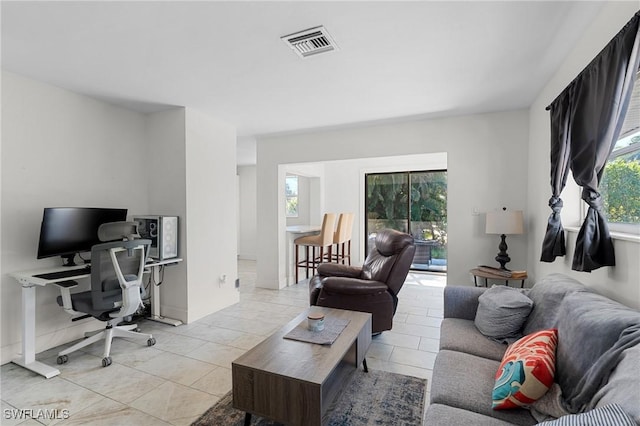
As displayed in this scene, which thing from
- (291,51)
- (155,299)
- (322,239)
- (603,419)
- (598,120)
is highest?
(291,51)

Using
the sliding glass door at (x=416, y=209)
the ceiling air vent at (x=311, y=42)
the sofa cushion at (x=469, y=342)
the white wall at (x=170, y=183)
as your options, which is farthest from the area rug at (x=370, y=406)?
the sliding glass door at (x=416, y=209)

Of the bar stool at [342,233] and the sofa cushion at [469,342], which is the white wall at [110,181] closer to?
the bar stool at [342,233]

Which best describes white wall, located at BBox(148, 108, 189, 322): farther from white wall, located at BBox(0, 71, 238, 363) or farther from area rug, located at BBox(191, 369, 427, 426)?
area rug, located at BBox(191, 369, 427, 426)

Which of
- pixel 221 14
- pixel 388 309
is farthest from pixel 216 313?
pixel 221 14

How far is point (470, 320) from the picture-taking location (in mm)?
2234

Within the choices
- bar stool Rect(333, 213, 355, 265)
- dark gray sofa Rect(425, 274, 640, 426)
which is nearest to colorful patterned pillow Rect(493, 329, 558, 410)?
dark gray sofa Rect(425, 274, 640, 426)

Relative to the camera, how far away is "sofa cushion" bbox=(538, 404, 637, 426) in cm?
78

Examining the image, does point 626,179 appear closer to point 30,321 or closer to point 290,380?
point 290,380

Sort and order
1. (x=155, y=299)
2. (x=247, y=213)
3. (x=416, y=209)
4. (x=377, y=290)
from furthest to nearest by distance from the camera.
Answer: (x=247, y=213)
(x=416, y=209)
(x=155, y=299)
(x=377, y=290)

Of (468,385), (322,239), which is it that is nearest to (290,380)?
(468,385)

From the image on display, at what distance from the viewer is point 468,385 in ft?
4.67

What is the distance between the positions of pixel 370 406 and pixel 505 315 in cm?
104

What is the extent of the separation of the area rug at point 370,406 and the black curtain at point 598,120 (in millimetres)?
1321

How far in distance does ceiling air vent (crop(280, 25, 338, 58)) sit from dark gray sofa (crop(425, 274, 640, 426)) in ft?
7.01
